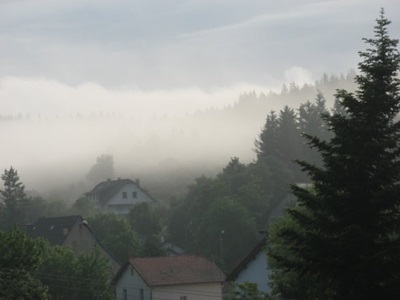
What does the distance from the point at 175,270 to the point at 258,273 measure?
832 centimetres

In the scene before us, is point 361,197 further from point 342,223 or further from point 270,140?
point 270,140

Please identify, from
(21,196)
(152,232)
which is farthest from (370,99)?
(21,196)

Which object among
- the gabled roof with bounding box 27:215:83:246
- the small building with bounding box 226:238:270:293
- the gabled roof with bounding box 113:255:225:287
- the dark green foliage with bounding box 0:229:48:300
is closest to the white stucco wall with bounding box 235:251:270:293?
the small building with bounding box 226:238:270:293

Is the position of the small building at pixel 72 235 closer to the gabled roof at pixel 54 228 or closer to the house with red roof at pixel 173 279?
the gabled roof at pixel 54 228

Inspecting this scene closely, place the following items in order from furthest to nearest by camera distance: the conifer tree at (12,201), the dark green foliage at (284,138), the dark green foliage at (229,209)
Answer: the dark green foliage at (284,138), the conifer tree at (12,201), the dark green foliage at (229,209)

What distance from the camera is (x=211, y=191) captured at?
392 ft

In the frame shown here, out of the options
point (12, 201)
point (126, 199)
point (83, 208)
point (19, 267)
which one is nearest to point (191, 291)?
point (19, 267)

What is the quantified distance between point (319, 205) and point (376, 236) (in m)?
2.28

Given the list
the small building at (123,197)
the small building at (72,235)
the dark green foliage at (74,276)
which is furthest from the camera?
the small building at (123,197)

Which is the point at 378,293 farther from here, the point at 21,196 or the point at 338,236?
the point at 21,196

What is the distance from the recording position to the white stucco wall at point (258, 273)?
2473 inches

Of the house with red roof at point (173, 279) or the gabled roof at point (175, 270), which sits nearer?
the house with red roof at point (173, 279)

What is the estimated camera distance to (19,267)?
58.9m

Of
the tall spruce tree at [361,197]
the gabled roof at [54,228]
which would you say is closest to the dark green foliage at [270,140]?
the gabled roof at [54,228]
